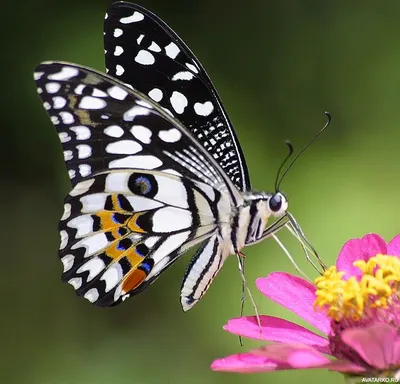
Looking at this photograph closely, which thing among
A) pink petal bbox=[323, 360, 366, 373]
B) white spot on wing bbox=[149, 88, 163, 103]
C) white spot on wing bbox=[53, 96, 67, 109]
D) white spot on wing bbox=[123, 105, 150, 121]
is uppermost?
white spot on wing bbox=[53, 96, 67, 109]

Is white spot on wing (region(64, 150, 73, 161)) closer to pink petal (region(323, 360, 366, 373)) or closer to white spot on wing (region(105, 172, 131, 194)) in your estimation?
white spot on wing (region(105, 172, 131, 194))

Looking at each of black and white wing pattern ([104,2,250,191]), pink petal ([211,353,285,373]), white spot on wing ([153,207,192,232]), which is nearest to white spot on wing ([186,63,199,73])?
black and white wing pattern ([104,2,250,191])

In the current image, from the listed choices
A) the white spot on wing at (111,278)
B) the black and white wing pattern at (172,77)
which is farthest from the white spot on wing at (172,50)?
the white spot on wing at (111,278)

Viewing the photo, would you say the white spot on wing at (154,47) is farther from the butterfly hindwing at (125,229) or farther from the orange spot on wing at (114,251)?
the orange spot on wing at (114,251)

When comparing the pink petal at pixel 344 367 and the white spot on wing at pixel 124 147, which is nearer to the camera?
the pink petal at pixel 344 367

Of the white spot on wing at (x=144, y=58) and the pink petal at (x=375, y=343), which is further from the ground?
the white spot on wing at (x=144, y=58)

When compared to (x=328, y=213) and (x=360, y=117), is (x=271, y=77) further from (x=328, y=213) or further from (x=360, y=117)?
(x=328, y=213)

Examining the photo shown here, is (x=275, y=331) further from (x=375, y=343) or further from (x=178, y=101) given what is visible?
(x=178, y=101)
